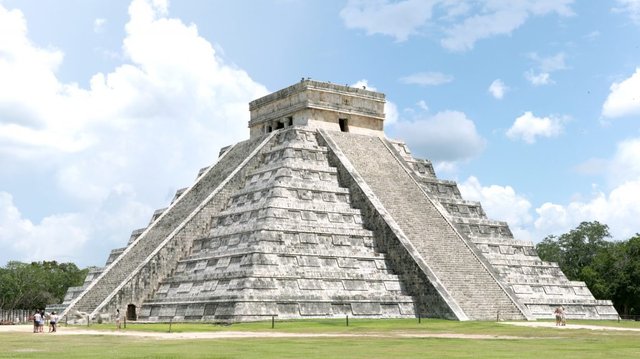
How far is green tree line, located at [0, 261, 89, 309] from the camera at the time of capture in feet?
211

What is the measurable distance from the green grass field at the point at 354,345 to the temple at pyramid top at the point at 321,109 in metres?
15.0

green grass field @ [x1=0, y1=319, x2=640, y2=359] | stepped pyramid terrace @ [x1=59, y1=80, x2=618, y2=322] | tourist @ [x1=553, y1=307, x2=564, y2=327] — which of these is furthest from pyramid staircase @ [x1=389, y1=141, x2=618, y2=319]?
green grass field @ [x1=0, y1=319, x2=640, y2=359]

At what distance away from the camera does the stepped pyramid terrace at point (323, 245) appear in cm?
3008

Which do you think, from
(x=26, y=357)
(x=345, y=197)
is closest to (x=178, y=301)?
(x=345, y=197)

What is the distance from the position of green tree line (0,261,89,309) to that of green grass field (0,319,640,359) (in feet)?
138

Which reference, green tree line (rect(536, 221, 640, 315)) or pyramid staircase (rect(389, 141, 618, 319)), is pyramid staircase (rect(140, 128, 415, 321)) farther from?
green tree line (rect(536, 221, 640, 315))

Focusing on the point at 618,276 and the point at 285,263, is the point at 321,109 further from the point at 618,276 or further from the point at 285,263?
the point at 618,276

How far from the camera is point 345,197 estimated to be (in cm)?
3509

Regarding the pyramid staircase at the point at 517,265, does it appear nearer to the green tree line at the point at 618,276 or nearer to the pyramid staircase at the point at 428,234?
the pyramid staircase at the point at 428,234

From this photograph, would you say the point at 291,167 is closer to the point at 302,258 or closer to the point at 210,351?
the point at 302,258

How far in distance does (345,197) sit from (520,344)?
1640 centimetres

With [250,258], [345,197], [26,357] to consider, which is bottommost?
[26,357]

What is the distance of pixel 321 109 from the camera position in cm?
3938

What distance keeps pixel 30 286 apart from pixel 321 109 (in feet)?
117
